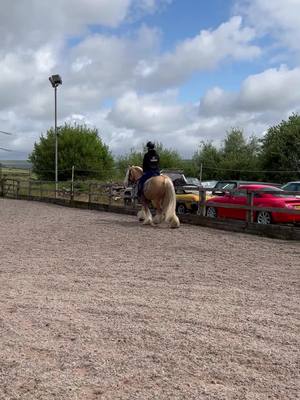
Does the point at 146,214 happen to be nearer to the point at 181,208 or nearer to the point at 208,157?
the point at 181,208

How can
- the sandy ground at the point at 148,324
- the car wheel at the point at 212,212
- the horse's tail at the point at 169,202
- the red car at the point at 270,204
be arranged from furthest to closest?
the car wheel at the point at 212,212 < the red car at the point at 270,204 < the horse's tail at the point at 169,202 < the sandy ground at the point at 148,324

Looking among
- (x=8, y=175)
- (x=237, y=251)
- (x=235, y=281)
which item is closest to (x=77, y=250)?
(x=237, y=251)

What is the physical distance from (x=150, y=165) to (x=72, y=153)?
30878 millimetres

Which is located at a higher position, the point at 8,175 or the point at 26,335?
the point at 8,175

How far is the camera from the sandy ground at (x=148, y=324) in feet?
10.8

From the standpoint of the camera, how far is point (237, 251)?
29.6 ft

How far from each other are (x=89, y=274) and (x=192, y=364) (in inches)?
133

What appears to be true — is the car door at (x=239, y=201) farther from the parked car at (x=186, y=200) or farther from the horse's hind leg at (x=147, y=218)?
the horse's hind leg at (x=147, y=218)

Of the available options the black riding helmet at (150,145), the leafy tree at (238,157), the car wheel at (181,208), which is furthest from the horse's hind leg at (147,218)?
the leafy tree at (238,157)

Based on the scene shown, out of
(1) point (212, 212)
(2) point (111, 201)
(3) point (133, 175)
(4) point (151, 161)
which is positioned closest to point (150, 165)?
(4) point (151, 161)

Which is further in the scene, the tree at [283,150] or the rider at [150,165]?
the tree at [283,150]

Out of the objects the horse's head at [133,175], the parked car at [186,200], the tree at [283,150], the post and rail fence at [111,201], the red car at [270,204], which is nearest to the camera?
the post and rail fence at [111,201]

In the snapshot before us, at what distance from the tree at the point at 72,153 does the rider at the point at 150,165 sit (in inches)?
1124

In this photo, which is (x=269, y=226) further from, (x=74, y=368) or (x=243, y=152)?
(x=243, y=152)
